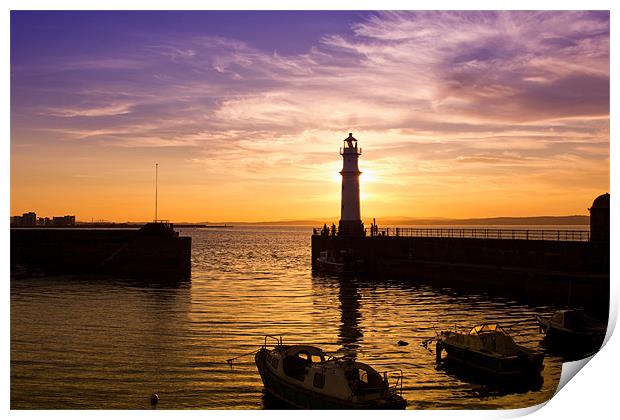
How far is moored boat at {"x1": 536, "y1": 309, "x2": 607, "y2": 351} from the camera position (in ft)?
82.9

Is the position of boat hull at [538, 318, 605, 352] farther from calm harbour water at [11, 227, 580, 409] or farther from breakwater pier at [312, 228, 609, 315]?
breakwater pier at [312, 228, 609, 315]

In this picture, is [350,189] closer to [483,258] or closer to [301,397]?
[483,258]

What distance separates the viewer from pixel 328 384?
16562mm

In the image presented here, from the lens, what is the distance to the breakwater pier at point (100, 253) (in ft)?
179

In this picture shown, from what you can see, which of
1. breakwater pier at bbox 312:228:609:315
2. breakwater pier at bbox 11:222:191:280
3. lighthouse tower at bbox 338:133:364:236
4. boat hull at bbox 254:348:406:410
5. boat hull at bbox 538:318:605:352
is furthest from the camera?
lighthouse tower at bbox 338:133:364:236

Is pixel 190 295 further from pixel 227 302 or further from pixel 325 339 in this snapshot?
pixel 325 339

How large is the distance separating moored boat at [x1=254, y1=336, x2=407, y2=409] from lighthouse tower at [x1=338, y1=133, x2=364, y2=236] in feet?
135

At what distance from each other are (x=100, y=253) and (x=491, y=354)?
41.6 m

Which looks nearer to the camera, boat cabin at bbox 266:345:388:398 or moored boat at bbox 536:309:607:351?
boat cabin at bbox 266:345:388:398

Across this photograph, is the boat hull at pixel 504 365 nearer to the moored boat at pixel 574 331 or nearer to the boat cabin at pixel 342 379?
the moored boat at pixel 574 331

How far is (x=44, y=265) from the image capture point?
5481cm

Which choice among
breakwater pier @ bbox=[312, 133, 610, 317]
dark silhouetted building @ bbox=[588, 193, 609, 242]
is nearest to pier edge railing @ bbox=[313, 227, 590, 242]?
breakwater pier @ bbox=[312, 133, 610, 317]

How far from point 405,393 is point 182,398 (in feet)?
21.2
